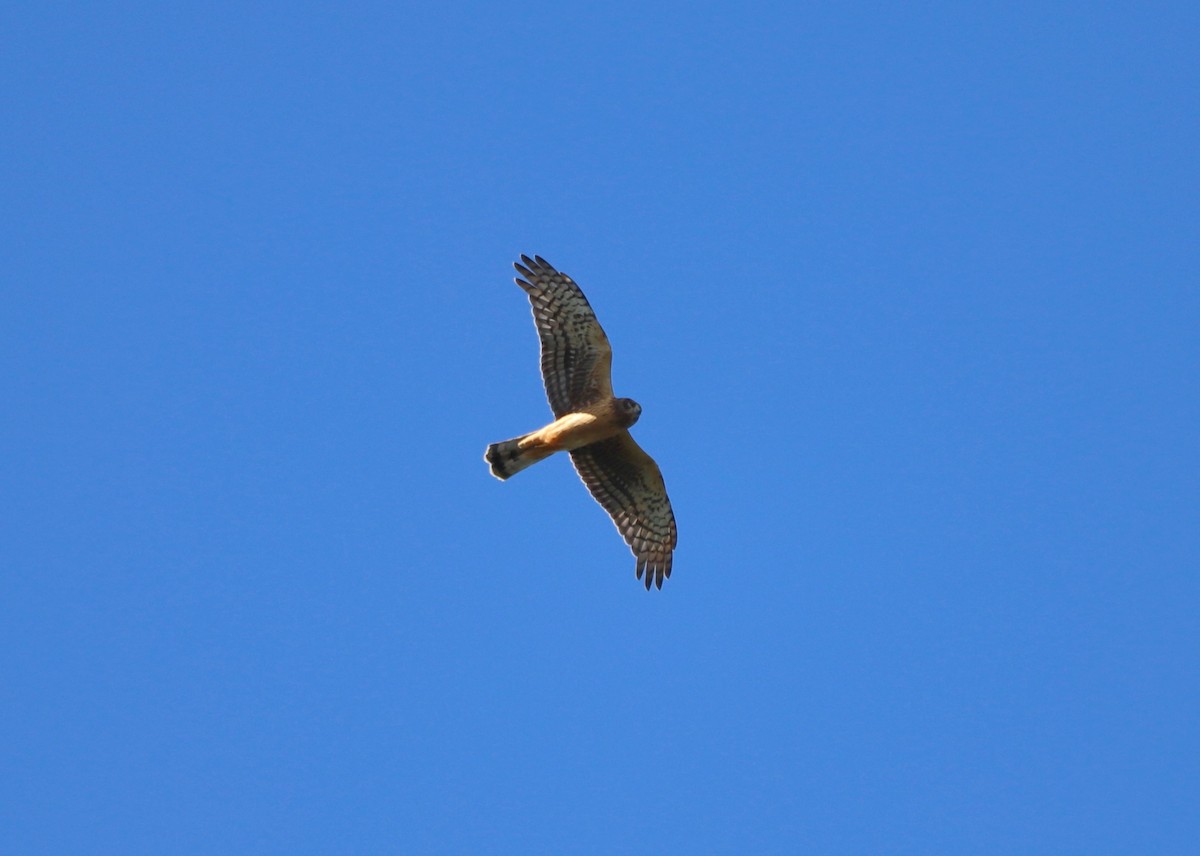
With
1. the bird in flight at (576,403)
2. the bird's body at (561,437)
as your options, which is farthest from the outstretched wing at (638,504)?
the bird's body at (561,437)

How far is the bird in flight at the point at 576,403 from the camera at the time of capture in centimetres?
1581

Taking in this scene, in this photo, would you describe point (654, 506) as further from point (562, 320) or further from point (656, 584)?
point (562, 320)

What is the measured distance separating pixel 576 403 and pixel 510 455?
91cm

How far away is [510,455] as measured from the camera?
52.5 ft

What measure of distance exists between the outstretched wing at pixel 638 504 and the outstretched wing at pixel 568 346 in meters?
0.80

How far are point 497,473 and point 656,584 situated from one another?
2303mm

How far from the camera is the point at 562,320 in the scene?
52.9ft

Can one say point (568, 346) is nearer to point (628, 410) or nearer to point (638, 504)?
point (628, 410)

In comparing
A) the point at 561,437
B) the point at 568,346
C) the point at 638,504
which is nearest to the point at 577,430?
the point at 561,437

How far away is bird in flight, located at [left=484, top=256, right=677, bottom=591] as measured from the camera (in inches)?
623

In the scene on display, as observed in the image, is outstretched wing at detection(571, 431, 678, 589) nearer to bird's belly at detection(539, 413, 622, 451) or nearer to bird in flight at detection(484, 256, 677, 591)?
bird in flight at detection(484, 256, 677, 591)

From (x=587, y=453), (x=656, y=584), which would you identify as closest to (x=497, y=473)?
(x=587, y=453)

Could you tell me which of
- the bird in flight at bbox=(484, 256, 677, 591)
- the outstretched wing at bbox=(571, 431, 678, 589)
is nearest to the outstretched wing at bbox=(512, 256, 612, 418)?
the bird in flight at bbox=(484, 256, 677, 591)

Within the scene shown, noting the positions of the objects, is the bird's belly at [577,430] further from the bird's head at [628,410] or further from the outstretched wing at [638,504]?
the outstretched wing at [638,504]
